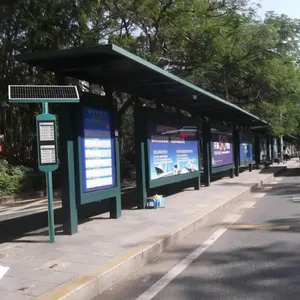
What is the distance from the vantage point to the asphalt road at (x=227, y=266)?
508 centimetres

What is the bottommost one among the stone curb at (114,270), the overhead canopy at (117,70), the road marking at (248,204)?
the road marking at (248,204)

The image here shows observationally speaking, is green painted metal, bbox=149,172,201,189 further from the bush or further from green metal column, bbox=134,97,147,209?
the bush

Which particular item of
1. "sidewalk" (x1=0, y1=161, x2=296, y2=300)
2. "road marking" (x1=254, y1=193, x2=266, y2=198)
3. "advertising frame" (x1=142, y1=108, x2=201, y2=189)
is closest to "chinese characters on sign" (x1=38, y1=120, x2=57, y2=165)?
"sidewalk" (x1=0, y1=161, x2=296, y2=300)

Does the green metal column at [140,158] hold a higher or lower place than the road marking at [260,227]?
higher

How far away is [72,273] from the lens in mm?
5391

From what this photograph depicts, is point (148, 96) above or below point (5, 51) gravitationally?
below

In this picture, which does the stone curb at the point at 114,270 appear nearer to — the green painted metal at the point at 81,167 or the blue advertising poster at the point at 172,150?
the green painted metal at the point at 81,167

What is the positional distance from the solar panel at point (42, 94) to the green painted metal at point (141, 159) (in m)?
4.04

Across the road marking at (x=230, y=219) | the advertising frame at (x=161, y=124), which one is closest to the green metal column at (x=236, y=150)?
the advertising frame at (x=161, y=124)

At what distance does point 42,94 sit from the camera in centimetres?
700

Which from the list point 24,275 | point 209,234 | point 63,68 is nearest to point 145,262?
point 24,275

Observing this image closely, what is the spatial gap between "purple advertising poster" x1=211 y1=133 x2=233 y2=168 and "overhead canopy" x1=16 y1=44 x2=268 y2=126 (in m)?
5.32

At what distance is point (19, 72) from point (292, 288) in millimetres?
16413

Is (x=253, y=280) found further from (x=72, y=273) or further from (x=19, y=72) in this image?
(x=19, y=72)
